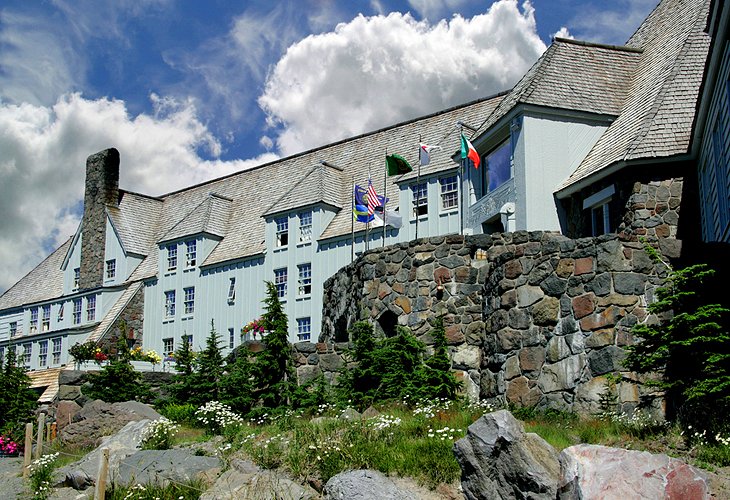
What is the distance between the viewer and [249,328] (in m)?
35.4

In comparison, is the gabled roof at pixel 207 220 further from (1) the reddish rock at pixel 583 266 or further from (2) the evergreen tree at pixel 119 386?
(1) the reddish rock at pixel 583 266

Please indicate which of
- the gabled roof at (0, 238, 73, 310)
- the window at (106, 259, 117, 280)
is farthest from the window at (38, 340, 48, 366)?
the window at (106, 259, 117, 280)

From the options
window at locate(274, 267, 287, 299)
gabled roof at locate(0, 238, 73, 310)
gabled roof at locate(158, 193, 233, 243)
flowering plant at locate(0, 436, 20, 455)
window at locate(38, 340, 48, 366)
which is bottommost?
flowering plant at locate(0, 436, 20, 455)

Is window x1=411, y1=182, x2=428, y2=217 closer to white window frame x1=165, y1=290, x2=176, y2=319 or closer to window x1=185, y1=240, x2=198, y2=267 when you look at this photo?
window x1=185, y1=240, x2=198, y2=267

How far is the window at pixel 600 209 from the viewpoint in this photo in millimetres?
21188

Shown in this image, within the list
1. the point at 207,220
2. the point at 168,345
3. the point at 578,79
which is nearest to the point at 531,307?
the point at 578,79

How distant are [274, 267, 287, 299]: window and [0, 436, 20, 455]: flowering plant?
14.5 meters

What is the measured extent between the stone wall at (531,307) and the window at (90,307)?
102 feet

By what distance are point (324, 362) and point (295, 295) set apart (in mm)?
16584

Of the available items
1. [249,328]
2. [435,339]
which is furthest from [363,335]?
[249,328]

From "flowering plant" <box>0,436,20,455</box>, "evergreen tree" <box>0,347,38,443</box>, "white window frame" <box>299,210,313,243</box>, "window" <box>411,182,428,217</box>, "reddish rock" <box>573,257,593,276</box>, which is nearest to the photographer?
"reddish rock" <box>573,257,593,276</box>

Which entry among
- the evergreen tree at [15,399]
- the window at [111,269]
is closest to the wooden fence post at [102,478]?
the evergreen tree at [15,399]

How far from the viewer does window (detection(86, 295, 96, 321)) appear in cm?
4828

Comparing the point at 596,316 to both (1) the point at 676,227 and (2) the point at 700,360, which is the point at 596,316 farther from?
(1) the point at 676,227
